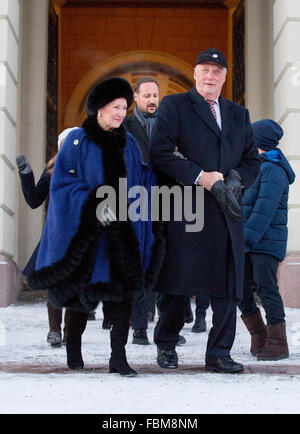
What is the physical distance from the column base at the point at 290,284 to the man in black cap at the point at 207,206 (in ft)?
13.4

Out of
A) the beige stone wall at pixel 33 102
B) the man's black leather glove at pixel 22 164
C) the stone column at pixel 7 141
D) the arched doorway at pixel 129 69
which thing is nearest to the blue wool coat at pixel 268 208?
the man's black leather glove at pixel 22 164

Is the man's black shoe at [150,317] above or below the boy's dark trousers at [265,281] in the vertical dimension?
below

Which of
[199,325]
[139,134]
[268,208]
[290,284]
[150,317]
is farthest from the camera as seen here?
[290,284]

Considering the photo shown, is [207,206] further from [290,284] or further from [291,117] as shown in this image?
[291,117]

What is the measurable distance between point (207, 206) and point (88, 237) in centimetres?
67

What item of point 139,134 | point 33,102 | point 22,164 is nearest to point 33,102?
point 33,102

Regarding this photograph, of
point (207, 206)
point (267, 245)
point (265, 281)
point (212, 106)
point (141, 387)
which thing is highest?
point (212, 106)

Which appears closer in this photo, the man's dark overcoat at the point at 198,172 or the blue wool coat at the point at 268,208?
the man's dark overcoat at the point at 198,172

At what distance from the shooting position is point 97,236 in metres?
4.47

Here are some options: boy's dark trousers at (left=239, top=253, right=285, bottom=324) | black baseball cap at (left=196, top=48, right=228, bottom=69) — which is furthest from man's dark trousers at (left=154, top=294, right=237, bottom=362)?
black baseball cap at (left=196, top=48, right=228, bottom=69)

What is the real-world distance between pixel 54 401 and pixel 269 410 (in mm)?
860

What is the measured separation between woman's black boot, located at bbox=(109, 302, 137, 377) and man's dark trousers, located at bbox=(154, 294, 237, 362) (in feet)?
1.12

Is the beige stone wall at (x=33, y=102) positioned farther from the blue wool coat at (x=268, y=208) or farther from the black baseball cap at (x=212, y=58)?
the black baseball cap at (x=212, y=58)

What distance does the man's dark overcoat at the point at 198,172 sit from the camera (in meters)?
4.67
